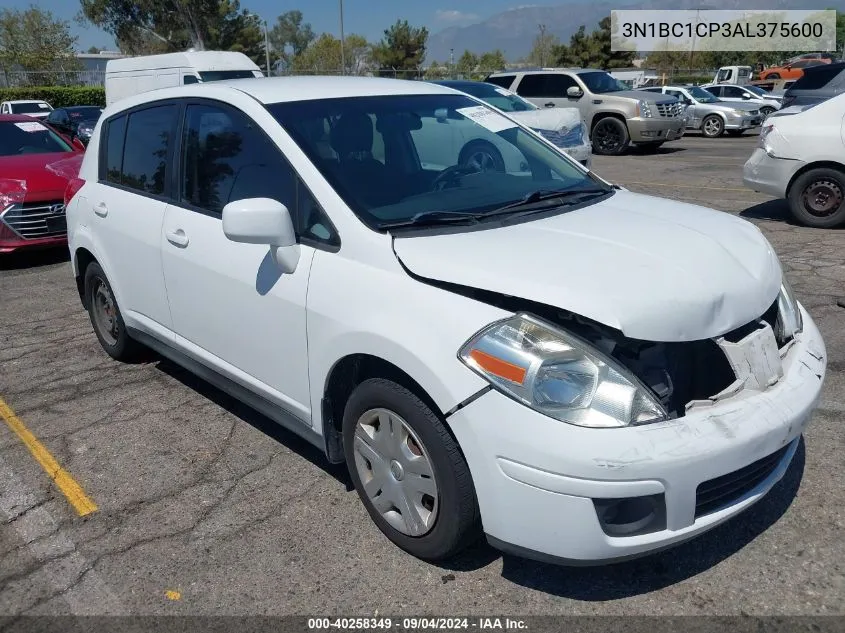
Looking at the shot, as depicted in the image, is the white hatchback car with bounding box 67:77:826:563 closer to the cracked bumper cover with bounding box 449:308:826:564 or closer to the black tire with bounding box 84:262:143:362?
the cracked bumper cover with bounding box 449:308:826:564

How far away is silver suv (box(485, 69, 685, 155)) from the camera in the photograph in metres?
16.6

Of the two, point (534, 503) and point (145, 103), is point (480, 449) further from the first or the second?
point (145, 103)

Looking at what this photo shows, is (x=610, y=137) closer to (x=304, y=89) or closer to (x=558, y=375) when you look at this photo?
(x=304, y=89)

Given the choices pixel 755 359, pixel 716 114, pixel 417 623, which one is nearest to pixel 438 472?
pixel 417 623

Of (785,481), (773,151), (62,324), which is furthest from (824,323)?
(62,324)

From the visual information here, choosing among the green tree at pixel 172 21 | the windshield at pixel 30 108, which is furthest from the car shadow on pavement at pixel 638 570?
the green tree at pixel 172 21

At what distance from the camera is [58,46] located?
48.8 meters

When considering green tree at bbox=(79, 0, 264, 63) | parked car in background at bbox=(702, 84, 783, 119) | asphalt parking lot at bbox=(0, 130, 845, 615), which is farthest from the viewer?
green tree at bbox=(79, 0, 264, 63)

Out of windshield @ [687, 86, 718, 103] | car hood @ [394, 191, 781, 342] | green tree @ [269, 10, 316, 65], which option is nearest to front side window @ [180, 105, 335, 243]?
car hood @ [394, 191, 781, 342]

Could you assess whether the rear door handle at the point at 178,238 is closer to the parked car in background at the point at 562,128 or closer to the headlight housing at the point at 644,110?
the parked car in background at the point at 562,128

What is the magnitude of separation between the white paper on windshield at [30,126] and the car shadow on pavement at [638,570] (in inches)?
344

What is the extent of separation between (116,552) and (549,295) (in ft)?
6.66

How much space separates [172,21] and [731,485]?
5945 cm

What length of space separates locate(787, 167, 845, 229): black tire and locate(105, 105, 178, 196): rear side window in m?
6.68
